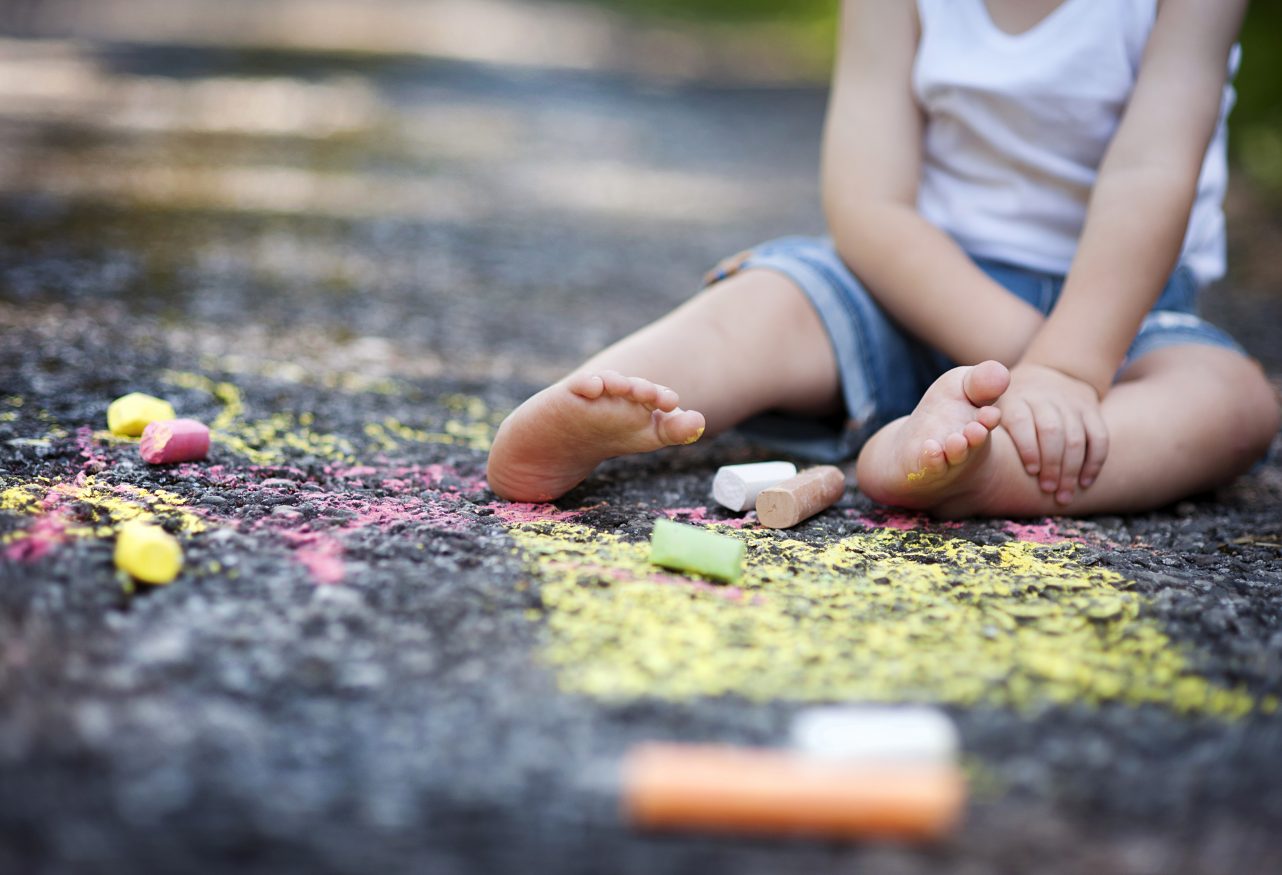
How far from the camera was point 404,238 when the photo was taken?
9.16 feet

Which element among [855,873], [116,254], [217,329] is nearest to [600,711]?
[855,873]

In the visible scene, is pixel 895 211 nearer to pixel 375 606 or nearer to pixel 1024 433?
pixel 1024 433

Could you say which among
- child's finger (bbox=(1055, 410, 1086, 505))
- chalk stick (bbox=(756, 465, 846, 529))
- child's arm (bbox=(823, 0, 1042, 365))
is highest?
child's arm (bbox=(823, 0, 1042, 365))

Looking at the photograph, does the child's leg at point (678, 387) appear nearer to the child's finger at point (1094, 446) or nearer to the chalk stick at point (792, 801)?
the child's finger at point (1094, 446)

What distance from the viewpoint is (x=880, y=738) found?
2.43 feet

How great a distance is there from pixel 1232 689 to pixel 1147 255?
0.63 meters

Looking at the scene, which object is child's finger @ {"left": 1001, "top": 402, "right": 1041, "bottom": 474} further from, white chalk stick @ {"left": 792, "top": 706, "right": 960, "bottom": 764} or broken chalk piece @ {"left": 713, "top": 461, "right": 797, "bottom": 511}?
white chalk stick @ {"left": 792, "top": 706, "right": 960, "bottom": 764}

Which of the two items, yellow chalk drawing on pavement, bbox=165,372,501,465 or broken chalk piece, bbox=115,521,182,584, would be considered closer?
broken chalk piece, bbox=115,521,182,584

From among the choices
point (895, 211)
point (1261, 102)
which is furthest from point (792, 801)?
point (1261, 102)

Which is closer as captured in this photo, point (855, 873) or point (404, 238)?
point (855, 873)

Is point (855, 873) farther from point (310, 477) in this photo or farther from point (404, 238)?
point (404, 238)

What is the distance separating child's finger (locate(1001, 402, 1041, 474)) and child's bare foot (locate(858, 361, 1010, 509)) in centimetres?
4

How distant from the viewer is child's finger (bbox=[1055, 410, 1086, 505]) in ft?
4.09

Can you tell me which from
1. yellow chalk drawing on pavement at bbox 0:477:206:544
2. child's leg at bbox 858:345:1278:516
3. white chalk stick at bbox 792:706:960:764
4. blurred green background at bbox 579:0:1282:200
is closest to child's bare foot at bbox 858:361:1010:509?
child's leg at bbox 858:345:1278:516
